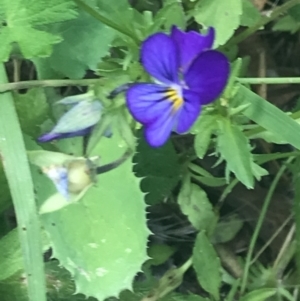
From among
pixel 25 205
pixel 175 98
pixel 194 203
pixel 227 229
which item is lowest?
pixel 227 229

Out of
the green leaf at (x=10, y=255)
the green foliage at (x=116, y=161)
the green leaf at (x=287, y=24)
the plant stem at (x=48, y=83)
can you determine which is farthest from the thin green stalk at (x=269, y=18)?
the green leaf at (x=10, y=255)

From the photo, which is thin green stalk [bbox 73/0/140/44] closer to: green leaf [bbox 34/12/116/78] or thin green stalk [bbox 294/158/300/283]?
green leaf [bbox 34/12/116/78]

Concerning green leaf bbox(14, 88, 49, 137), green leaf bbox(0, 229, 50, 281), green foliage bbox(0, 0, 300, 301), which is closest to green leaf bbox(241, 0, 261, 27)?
green foliage bbox(0, 0, 300, 301)

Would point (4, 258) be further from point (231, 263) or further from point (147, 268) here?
point (231, 263)

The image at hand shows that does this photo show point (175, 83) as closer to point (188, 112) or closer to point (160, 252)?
point (188, 112)

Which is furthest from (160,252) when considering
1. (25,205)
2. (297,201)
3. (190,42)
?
(190,42)

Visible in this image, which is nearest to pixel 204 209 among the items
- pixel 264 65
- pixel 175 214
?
pixel 175 214
